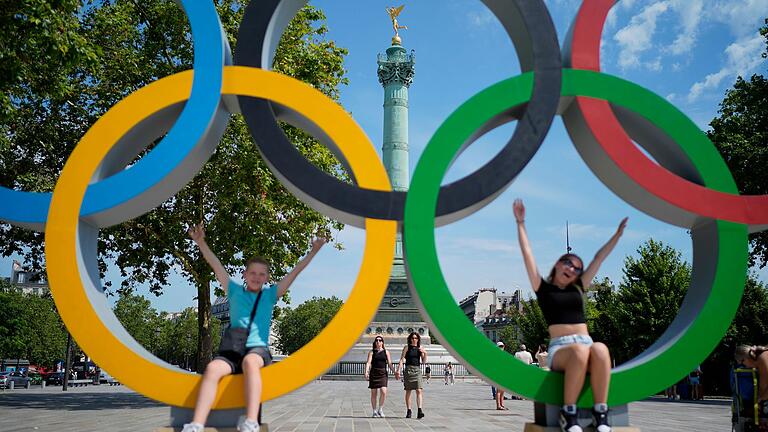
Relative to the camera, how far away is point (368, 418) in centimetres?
1297

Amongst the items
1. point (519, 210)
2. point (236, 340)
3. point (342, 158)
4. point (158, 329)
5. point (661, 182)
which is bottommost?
point (158, 329)

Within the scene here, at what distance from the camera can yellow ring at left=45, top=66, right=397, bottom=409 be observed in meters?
6.22

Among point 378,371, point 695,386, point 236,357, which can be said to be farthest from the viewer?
point 695,386

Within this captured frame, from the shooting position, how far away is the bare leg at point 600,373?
5887 mm

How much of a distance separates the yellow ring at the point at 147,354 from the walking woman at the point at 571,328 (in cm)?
157

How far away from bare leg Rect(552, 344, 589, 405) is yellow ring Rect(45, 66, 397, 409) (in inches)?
76.5

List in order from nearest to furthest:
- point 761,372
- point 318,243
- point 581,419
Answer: point 581,419
point 318,243
point 761,372

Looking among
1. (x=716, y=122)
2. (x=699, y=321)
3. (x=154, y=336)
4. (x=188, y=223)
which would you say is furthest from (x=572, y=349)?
(x=154, y=336)

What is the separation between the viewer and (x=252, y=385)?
19.4 ft

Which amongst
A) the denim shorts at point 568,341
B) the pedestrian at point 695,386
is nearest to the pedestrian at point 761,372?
the denim shorts at point 568,341

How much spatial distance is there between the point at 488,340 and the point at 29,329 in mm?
65410

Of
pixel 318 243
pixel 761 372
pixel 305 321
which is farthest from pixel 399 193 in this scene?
pixel 305 321

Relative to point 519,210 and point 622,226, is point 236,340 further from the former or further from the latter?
point 622,226

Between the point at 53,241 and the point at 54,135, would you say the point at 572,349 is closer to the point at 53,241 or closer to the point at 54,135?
the point at 53,241
